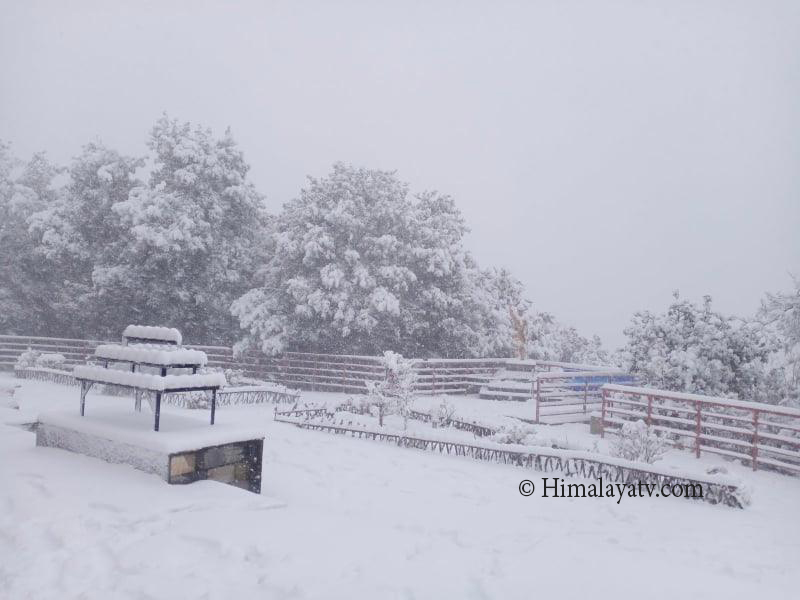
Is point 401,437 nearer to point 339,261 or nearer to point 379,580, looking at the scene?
point 379,580

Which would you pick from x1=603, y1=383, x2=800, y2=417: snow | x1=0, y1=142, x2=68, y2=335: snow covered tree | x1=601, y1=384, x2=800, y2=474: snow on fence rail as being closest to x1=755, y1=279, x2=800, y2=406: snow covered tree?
x1=601, y1=384, x2=800, y2=474: snow on fence rail

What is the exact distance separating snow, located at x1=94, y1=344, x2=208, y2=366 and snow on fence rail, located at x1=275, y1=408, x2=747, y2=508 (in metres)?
4.62

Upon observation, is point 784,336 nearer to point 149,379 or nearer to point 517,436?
point 517,436

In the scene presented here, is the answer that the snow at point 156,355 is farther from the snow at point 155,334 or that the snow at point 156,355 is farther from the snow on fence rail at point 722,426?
the snow on fence rail at point 722,426

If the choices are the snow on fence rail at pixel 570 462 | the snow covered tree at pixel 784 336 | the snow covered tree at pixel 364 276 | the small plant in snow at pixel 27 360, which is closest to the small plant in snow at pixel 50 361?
the small plant in snow at pixel 27 360

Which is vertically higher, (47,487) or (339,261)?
(339,261)

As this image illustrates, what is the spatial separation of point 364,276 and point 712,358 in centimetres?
1064

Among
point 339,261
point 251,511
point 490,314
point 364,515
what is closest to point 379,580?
point 251,511

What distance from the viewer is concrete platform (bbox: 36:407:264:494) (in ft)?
19.1

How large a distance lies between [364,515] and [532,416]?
29.1ft

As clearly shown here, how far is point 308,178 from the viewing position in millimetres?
21391

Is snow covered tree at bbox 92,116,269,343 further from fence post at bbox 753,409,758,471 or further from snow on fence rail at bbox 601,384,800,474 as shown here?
fence post at bbox 753,409,758,471

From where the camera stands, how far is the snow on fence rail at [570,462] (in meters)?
7.61

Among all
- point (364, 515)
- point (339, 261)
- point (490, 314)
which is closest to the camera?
point (364, 515)
